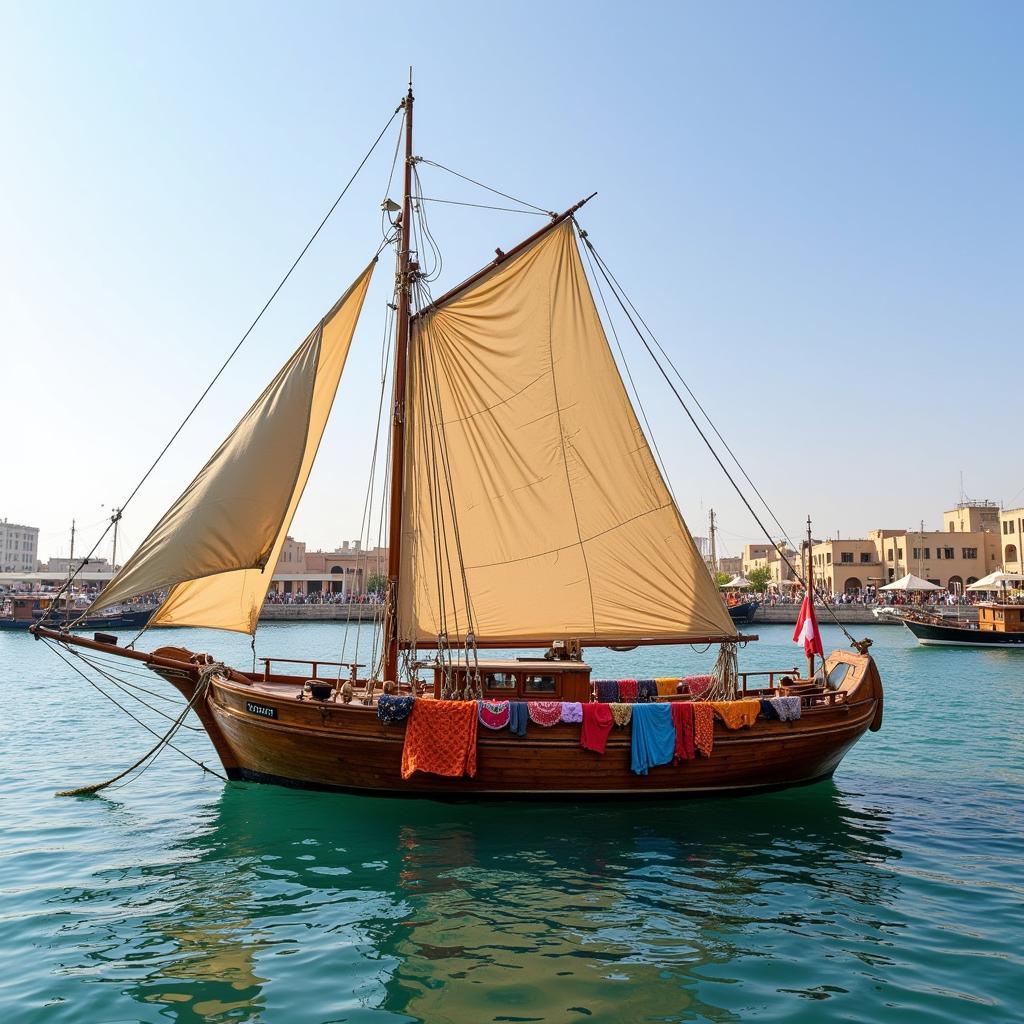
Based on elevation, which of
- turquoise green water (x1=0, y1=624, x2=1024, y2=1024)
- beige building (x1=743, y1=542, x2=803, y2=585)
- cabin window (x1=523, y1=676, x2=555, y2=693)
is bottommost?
turquoise green water (x1=0, y1=624, x2=1024, y2=1024)

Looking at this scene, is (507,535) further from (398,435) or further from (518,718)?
(518,718)

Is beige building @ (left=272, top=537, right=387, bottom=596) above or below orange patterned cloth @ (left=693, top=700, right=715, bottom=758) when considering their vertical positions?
above

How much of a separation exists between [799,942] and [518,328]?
12877 millimetres

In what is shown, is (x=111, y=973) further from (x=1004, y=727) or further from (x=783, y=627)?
(x=783, y=627)

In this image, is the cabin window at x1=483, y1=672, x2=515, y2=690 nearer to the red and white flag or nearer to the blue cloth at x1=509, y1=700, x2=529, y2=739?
the blue cloth at x1=509, y1=700, x2=529, y2=739

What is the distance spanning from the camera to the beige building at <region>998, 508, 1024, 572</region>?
3415 inches

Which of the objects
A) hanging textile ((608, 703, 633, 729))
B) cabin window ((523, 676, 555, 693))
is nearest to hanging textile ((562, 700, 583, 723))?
Answer: hanging textile ((608, 703, 633, 729))

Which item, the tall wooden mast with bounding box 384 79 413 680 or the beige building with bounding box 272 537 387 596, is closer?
the tall wooden mast with bounding box 384 79 413 680

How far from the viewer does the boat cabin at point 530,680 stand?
1565 centimetres

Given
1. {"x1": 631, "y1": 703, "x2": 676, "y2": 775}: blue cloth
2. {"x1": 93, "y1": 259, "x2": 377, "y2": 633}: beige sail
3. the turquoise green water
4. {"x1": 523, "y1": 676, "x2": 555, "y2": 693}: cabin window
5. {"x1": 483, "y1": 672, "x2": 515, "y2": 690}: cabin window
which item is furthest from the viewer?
{"x1": 483, "y1": 672, "x2": 515, "y2": 690}: cabin window

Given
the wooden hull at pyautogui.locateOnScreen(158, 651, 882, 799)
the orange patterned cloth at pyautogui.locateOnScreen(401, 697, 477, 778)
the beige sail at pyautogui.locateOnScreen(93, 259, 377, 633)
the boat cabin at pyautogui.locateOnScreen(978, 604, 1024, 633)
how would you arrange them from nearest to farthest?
the beige sail at pyautogui.locateOnScreen(93, 259, 377, 633), the orange patterned cloth at pyautogui.locateOnScreen(401, 697, 477, 778), the wooden hull at pyautogui.locateOnScreen(158, 651, 882, 799), the boat cabin at pyautogui.locateOnScreen(978, 604, 1024, 633)

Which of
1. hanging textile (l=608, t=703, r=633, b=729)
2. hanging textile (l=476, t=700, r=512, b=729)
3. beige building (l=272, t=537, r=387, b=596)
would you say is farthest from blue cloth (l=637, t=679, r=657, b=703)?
beige building (l=272, t=537, r=387, b=596)

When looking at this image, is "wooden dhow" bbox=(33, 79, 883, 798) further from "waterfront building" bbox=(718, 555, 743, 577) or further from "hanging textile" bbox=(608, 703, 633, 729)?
"waterfront building" bbox=(718, 555, 743, 577)

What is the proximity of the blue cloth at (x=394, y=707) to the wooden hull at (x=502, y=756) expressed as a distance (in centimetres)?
21
